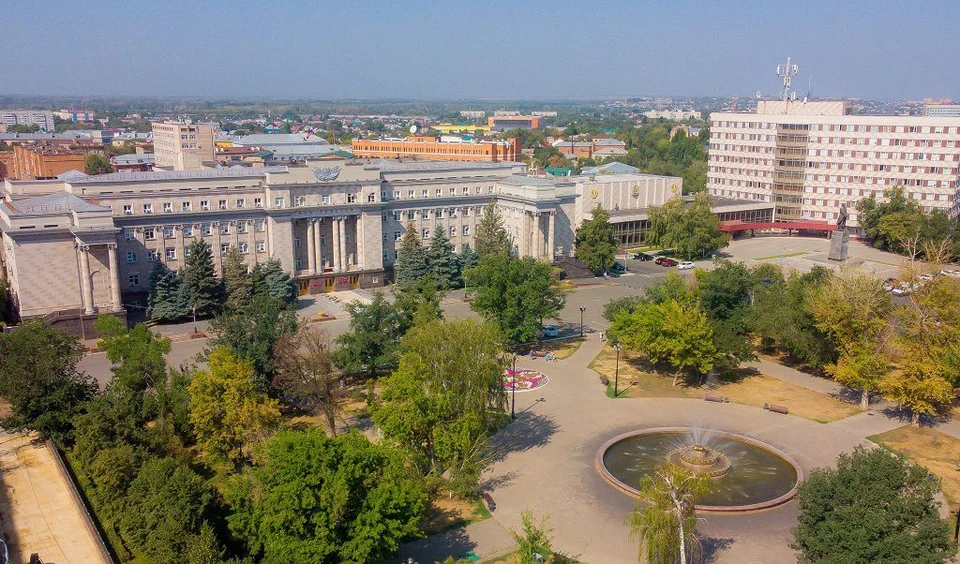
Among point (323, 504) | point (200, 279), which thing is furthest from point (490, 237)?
point (323, 504)

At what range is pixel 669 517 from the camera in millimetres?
22797

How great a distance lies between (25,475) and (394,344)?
1800 centimetres

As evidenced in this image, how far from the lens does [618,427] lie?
3828 centimetres

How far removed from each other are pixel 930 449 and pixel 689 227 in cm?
4316

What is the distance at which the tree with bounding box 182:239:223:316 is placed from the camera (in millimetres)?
54656

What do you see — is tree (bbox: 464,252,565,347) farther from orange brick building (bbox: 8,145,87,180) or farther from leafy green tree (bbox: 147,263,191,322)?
orange brick building (bbox: 8,145,87,180)

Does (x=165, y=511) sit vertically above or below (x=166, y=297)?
below

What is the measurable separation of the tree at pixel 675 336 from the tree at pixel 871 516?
17387mm

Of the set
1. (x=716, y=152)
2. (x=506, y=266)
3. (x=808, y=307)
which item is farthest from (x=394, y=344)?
(x=716, y=152)

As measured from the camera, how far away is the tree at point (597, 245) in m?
70.8

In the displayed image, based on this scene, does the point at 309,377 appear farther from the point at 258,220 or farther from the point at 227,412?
the point at 258,220

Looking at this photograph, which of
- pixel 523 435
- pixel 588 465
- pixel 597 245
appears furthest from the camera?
pixel 597 245

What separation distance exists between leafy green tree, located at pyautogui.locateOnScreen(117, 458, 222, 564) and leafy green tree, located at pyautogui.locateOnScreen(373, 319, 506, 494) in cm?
711

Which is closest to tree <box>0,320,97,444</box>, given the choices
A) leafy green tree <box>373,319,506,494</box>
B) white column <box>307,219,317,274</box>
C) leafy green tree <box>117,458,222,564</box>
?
leafy green tree <box>117,458,222,564</box>
